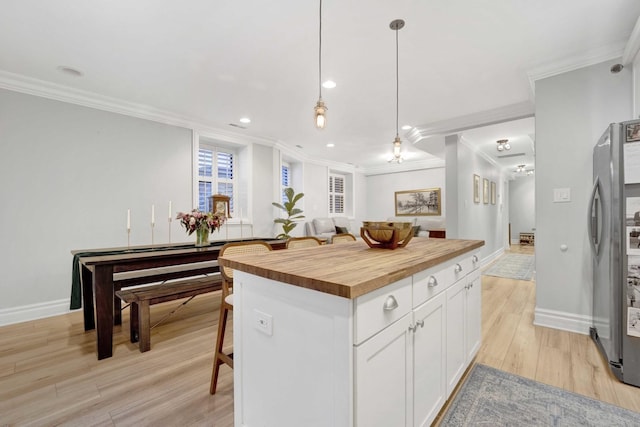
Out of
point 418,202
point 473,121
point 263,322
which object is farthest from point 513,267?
point 263,322

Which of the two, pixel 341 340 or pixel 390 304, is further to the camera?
pixel 390 304

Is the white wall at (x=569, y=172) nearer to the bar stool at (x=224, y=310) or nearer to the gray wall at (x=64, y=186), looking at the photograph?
the bar stool at (x=224, y=310)

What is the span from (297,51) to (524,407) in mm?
2994

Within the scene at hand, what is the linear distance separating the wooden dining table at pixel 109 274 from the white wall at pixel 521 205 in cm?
959

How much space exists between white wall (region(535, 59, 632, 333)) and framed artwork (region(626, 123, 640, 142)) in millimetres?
853

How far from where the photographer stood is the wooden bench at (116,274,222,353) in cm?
231

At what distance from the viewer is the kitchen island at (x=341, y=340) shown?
89 centimetres

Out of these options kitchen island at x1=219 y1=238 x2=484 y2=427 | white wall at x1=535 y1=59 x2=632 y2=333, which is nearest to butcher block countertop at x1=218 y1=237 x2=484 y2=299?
kitchen island at x1=219 y1=238 x2=484 y2=427

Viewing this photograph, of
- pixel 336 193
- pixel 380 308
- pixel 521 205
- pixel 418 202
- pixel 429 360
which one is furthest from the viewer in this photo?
pixel 521 205

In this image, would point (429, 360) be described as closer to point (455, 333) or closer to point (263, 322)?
point (455, 333)

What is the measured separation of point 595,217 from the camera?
7.19 ft

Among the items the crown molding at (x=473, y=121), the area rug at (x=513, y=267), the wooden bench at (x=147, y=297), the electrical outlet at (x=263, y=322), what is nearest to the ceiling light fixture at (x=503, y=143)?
the crown molding at (x=473, y=121)

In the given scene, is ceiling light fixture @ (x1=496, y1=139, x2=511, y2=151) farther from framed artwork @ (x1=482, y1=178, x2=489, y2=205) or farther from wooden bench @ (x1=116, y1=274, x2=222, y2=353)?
wooden bench @ (x1=116, y1=274, x2=222, y2=353)

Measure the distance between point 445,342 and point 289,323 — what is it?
94cm
